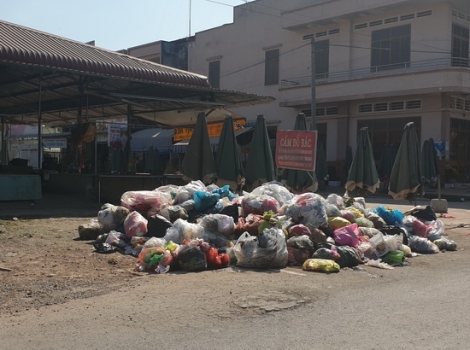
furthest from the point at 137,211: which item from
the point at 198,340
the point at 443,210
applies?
the point at 443,210

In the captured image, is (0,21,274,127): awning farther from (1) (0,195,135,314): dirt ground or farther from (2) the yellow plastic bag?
(2) the yellow plastic bag

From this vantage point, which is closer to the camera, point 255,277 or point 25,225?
point 255,277

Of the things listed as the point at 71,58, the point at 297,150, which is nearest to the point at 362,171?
the point at 297,150

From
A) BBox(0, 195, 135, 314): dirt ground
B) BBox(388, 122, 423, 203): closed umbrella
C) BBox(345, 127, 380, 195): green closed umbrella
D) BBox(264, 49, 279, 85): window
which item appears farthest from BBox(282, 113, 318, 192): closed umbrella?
BBox(264, 49, 279, 85): window

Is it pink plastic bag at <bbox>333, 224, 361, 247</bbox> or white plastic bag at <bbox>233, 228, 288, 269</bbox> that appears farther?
pink plastic bag at <bbox>333, 224, 361, 247</bbox>

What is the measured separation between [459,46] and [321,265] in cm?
2455

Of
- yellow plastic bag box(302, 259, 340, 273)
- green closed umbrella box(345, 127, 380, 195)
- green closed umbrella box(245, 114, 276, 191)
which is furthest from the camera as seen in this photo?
green closed umbrella box(345, 127, 380, 195)

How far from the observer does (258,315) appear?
579 centimetres

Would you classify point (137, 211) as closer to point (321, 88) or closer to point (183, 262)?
point (183, 262)

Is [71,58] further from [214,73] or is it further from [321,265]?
[214,73]

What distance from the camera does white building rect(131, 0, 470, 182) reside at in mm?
27781

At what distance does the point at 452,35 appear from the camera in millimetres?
28094

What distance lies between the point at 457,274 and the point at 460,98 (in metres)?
22.5

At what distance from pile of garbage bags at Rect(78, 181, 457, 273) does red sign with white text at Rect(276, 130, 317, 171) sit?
186 cm
